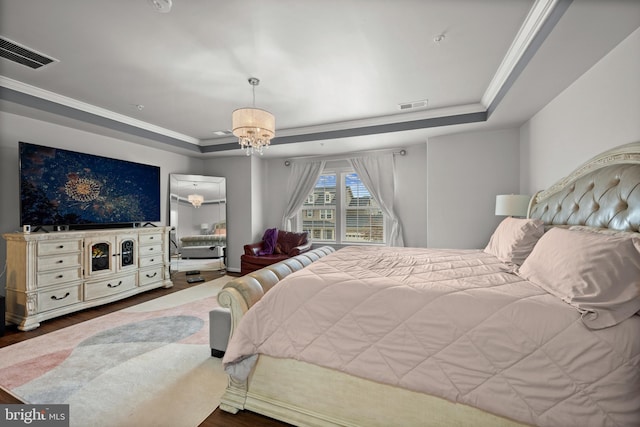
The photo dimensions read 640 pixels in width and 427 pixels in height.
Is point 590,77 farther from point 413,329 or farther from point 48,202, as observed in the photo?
point 48,202

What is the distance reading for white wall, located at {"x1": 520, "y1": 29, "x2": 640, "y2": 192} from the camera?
170 centimetres

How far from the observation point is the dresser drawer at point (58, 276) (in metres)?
2.97

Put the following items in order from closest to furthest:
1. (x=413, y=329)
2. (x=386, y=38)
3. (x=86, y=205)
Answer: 1. (x=413, y=329)
2. (x=386, y=38)
3. (x=86, y=205)

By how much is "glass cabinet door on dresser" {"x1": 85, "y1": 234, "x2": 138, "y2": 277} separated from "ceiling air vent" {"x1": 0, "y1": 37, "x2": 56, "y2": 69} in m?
2.04

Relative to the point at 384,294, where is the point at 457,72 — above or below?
above

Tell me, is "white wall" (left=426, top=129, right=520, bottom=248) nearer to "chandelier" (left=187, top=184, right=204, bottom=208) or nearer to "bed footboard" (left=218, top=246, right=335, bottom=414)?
"bed footboard" (left=218, top=246, right=335, bottom=414)

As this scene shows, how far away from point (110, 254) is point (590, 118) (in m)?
5.56

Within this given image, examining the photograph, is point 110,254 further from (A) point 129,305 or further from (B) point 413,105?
(B) point 413,105

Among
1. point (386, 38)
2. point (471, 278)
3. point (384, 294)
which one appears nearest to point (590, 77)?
point (386, 38)

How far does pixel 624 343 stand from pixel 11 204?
541 cm

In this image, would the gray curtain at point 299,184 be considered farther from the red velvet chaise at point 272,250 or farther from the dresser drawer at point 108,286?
the dresser drawer at point 108,286

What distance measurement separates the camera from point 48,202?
3184 millimetres

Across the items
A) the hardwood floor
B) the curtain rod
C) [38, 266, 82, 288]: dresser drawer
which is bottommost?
the hardwood floor

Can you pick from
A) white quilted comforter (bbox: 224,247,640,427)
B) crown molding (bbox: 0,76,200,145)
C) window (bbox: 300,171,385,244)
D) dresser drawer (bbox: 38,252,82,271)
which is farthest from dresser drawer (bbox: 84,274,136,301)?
window (bbox: 300,171,385,244)
